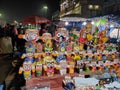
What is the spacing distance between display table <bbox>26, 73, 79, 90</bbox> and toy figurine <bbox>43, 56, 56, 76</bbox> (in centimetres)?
11

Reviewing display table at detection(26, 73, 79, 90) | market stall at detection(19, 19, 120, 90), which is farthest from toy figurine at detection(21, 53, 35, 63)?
display table at detection(26, 73, 79, 90)

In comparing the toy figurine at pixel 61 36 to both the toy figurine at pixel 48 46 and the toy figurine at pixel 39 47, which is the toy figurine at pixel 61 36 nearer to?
the toy figurine at pixel 48 46

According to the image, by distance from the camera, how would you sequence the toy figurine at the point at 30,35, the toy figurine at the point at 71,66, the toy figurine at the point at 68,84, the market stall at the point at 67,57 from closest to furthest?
the toy figurine at the point at 68,84 < the market stall at the point at 67,57 < the toy figurine at the point at 30,35 < the toy figurine at the point at 71,66

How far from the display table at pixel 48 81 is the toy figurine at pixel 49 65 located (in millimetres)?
114

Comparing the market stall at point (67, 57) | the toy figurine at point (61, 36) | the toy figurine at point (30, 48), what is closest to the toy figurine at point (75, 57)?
the market stall at point (67, 57)

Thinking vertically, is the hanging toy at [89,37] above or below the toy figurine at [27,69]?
above

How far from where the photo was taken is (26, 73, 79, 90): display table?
11.0ft

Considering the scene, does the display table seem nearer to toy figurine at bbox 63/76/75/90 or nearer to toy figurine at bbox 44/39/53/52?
toy figurine at bbox 63/76/75/90

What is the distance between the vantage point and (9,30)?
10.5 meters

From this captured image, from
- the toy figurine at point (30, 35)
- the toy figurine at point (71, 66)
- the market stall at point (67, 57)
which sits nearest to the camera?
the market stall at point (67, 57)

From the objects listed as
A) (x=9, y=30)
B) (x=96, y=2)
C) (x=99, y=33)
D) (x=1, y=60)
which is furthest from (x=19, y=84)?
(x=96, y=2)

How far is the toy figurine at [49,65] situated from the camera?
3.49 metres

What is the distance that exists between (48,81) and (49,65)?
1.12 ft

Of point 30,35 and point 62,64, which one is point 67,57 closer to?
point 62,64
